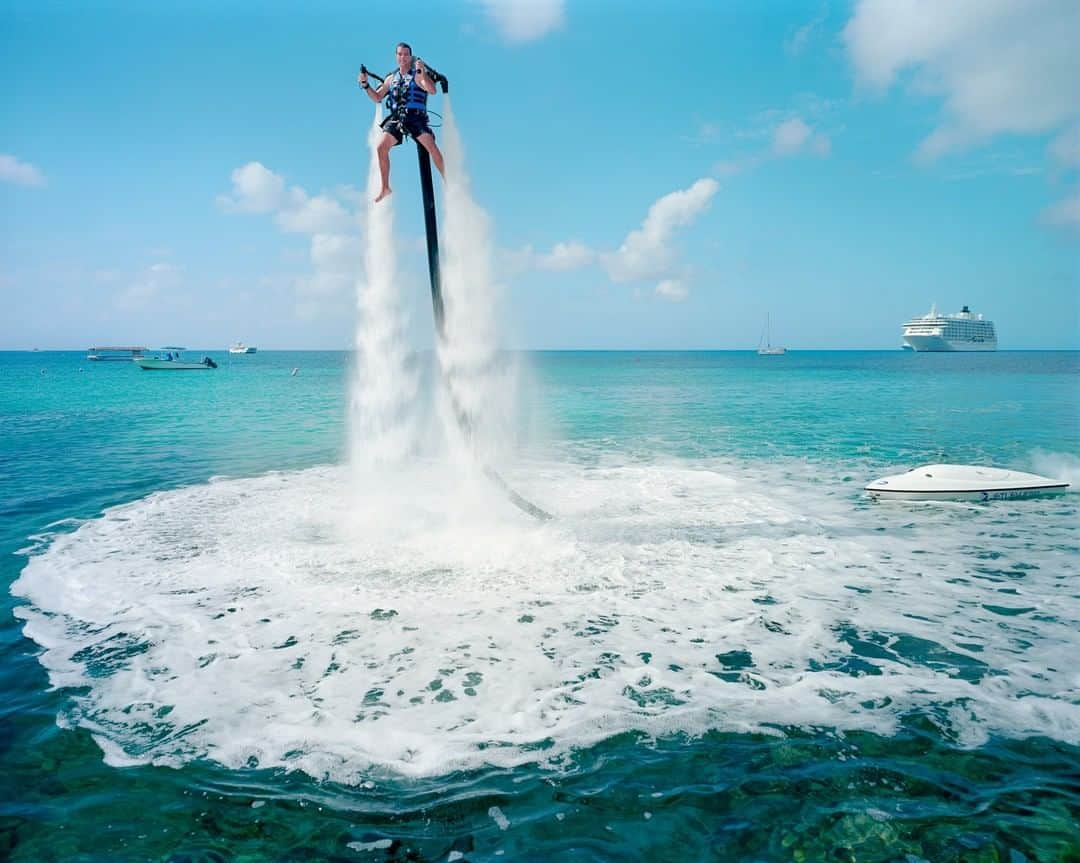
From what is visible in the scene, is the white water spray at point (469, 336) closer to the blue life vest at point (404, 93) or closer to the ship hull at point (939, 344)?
the blue life vest at point (404, 93)

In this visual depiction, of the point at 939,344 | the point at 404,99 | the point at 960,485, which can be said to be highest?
the point at 939,344

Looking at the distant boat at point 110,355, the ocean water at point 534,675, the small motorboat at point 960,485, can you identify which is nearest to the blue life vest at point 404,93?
the ocean water at point 534,675

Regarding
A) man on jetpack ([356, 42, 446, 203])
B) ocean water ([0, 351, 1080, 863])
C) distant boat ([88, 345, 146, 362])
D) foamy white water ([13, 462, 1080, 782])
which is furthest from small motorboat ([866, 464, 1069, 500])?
distant boat ([88, 345, 146, 362])

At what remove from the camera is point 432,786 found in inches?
233

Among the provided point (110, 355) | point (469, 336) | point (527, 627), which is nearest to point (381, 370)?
point (469, 336)

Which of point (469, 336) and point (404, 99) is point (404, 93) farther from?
point (469, 336)

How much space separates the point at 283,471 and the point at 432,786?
1975cm

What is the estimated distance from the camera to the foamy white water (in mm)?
6957

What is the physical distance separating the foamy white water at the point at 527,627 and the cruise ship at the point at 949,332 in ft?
686

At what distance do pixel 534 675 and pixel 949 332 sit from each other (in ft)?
747

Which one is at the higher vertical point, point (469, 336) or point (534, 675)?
point (469, 336)

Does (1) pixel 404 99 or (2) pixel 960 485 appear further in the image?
(2) pixel 960 485

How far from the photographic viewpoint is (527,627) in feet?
31.2

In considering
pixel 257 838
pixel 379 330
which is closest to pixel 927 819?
pixel 257 838
